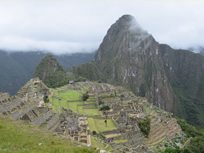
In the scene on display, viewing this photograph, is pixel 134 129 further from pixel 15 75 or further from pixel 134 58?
pixel 134 58

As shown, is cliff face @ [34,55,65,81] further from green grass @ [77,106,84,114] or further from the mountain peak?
the mountain peak

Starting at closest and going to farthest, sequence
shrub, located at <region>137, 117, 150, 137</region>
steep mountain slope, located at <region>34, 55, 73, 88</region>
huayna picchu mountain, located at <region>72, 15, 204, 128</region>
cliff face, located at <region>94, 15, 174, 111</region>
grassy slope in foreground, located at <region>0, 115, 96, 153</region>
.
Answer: grassy slope in foreground, located at <region>0, 115, 96, 153</region> < shrub, located at <region>137, 117, 150, 137</region> < steep mountain slope, located at <region>34, 55, 73, 88</region> < huayna picchu mountain, located at <region>72, 15, 204, 128</region> < cliff face, located at <region>94, 15, 174, 111</region>

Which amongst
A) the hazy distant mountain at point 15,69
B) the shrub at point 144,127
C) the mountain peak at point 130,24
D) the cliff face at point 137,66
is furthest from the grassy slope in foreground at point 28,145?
the mountain peak at point 130,24

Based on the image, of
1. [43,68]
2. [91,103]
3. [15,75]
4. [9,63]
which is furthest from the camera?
[43,68]

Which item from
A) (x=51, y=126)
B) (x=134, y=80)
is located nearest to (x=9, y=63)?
(x=51, y=126)

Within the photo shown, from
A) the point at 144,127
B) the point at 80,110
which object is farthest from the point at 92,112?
the point at 144,127

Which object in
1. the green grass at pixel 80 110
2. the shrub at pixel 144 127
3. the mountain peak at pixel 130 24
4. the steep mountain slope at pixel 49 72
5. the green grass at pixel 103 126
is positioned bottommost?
the shrub at pixel 144 127

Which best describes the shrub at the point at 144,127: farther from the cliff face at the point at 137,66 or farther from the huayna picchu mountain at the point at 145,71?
the cliff face at the point at 137,66

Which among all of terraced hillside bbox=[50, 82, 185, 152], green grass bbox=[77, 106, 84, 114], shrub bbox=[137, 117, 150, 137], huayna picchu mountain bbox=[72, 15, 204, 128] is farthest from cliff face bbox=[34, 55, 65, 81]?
shrub bbox=[137, 117, 150, 137]

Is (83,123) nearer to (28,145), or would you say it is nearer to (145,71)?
(28,145)
